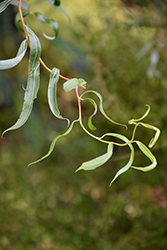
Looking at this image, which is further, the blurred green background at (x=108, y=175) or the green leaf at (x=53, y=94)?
the blurred green background at (x=108, y=175)

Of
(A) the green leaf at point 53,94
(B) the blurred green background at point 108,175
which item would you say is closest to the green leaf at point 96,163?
(A) the green leaf at point 53,94

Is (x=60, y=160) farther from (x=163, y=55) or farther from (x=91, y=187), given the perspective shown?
(x=163, y=55)

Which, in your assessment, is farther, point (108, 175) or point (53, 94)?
point (108, 175)

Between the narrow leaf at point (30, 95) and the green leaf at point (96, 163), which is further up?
the narrow leaf at point (30, 95)

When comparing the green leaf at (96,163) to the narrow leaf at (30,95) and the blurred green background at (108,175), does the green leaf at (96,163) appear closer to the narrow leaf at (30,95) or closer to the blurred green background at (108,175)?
the narrow leaf at (30,95)

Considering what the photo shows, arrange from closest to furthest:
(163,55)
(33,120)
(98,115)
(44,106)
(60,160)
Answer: (163,55) < (98,115) < (60,160) < (33,120) < (44,106)

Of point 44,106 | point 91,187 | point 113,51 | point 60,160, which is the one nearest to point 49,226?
point 91,187

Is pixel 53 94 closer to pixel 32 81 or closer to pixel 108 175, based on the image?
pixel 32 81

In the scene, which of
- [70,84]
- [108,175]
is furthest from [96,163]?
[108,175]

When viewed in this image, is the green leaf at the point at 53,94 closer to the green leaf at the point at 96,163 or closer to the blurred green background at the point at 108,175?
the green leaf at the point at 96,163
